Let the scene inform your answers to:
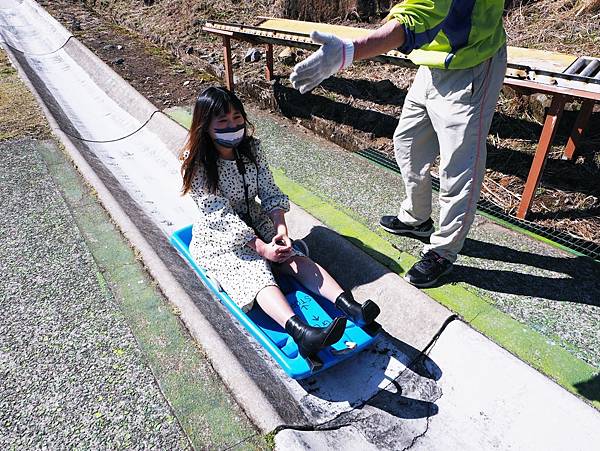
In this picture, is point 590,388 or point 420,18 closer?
point 420,18

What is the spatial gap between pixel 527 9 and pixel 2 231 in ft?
19.9

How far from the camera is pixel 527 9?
603 centimetres

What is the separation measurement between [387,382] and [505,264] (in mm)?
1159

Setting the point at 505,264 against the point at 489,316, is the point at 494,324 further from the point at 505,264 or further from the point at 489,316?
the point at 505,264

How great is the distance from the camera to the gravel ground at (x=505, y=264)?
256cm

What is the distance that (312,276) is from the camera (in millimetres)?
2625

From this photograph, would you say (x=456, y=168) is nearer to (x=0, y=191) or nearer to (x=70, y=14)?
(x=0, y=191)

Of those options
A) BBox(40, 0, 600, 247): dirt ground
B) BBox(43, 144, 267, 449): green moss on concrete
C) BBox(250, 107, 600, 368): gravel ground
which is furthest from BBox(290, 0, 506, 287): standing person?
BBox(43, 144, 267, 449): green moss on concrete

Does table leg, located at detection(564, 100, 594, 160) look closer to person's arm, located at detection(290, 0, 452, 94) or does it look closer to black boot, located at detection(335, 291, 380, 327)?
person's arm, located at detection(290, 0, 452, 94)

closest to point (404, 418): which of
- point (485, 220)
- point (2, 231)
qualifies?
point (485, 220)

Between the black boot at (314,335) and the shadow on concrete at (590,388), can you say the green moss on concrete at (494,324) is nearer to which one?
the shadow on concrete at (590,388)

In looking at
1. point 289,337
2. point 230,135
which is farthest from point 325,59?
point 289,337

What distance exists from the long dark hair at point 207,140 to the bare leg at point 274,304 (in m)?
0.65

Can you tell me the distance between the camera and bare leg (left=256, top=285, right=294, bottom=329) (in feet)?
7.70
